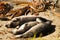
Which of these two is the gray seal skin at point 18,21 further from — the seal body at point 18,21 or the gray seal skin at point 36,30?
the gray seal skin at point 36,30

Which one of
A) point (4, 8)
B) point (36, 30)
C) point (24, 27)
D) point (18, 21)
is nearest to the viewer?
point (36, 30)

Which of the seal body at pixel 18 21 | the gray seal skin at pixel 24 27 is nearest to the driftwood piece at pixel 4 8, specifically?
the seal body at pixel 18 21

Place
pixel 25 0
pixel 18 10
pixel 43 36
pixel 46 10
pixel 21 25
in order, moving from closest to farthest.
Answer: pixel 43 36 → pixel 21 25 → pixel 18 10 → pixel 46 10 → pixel 25 0

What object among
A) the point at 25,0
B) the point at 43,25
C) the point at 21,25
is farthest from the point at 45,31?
the point at 25,0

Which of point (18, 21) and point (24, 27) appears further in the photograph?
point (18, 21)

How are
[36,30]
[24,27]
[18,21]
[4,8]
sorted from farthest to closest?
1. [4,8]
2. [18,21]
3. [24,27]
4. [36,30]

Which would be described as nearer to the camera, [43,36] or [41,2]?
[43,36]

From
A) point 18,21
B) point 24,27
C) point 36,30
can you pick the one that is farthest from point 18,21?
point 36,30

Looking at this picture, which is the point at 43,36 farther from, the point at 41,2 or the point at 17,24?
the point at 41,2

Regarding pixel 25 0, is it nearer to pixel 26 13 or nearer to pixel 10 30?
pixel 26 13

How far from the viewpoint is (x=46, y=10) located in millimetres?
11195

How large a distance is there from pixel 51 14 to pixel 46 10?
0.64 metres

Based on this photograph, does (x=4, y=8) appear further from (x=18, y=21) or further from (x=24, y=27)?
(x=24, y=27)

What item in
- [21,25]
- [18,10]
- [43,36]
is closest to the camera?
[43,36]
